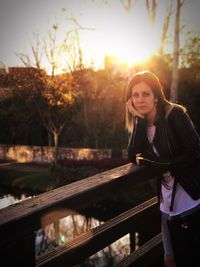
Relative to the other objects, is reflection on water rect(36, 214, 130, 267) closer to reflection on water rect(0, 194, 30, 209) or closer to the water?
the water

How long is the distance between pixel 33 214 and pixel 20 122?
2976 centimetres

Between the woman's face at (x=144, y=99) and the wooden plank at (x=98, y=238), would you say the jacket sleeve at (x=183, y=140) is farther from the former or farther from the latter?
the wooden plank at (x=98, y=238)

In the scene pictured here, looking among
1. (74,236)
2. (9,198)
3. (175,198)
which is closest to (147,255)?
(175,198)

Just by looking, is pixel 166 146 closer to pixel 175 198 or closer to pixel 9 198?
pixel 175 198

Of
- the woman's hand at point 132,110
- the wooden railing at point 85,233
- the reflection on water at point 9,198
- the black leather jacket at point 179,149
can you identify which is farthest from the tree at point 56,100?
the black leather jacket at point 179,149

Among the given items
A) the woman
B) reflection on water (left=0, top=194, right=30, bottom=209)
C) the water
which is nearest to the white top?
the woman

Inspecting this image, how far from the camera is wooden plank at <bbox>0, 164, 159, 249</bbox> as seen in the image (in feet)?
4.15

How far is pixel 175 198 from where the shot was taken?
2062 mm

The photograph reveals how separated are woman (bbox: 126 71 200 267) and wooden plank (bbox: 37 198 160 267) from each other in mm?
199

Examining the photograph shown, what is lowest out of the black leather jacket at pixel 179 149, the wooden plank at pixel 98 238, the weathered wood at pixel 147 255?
the weathered wood at pixel 147 255

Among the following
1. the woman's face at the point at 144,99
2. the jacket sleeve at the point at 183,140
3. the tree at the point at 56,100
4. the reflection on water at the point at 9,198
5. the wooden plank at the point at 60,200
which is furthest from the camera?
the tree at the point at 56,100

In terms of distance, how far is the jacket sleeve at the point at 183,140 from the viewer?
6.57ft

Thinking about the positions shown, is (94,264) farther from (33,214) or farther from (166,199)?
(33,214)

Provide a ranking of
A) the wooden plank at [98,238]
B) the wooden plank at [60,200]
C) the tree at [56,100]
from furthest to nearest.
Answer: the tree at [56,100] < the wooden plank at [98,238] < the wooden plank at [60,200]
